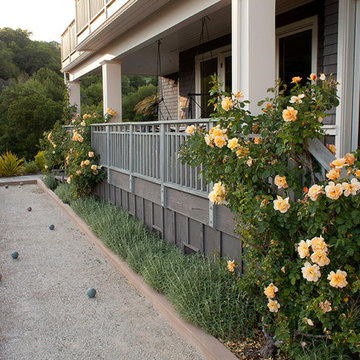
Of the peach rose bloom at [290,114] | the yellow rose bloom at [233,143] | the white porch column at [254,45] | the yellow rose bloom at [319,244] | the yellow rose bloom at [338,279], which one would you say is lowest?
the yellow rose bloom at [338,279]

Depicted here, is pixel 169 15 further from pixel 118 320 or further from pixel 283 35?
pixel 118 320

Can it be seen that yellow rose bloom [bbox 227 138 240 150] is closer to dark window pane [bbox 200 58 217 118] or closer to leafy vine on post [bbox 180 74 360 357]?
leafy vine on post [bbox 180 74 360 357]

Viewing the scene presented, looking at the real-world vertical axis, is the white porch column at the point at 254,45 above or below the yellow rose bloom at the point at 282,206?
above

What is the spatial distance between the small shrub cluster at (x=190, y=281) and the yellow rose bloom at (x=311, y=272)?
765 millimetres

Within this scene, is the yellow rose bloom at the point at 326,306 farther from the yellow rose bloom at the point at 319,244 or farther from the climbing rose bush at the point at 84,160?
the climbing rose bush at the point at 84,160

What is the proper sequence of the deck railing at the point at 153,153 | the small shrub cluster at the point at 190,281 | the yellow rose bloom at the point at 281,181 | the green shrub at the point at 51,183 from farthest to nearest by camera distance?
the green shrub at the point at 51,183 → the deck railing at the point at 153,153 → the small shrub cluster at the point at 190,281 → the yellow rose bloom at the point at 281,181

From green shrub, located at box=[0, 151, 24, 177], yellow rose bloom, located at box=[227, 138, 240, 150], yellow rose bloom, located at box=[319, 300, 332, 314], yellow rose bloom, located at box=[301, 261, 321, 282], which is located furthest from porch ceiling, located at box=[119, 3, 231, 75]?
green shrub, located at box=[0, 151, 24, 177]

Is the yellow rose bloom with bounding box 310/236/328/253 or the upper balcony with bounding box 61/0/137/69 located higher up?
the upper balcony with bounding box 61/0/137/69

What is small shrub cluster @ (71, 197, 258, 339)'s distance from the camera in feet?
10.5

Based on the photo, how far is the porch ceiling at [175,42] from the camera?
6.51 m

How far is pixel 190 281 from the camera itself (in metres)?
3.62

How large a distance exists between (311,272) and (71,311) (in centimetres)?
246

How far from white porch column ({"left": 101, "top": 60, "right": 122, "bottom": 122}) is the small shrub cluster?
3.92 metres

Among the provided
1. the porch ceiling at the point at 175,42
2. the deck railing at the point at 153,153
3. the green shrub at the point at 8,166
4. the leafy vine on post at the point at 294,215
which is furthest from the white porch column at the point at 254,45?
the green shrub at the point at 8,166
